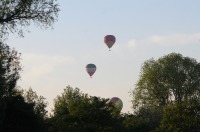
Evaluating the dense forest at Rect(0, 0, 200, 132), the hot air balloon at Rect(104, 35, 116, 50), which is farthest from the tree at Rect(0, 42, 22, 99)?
the hot air balloon at Rect(104, 35, 116, 50)

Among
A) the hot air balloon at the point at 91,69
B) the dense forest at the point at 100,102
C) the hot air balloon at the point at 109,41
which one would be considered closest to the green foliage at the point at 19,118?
the dense forest at the point at 100,102

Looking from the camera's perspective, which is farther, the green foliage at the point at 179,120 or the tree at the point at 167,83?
the tree at the point at 167,83

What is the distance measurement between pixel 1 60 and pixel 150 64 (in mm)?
55133

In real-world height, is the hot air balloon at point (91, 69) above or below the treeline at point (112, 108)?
above

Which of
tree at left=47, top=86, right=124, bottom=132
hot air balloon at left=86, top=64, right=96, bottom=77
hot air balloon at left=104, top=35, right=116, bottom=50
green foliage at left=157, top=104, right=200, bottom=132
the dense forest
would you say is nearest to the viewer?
the dense forest

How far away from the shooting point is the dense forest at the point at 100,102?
31.7 meters

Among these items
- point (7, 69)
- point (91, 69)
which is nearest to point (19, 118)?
point (7, 69)

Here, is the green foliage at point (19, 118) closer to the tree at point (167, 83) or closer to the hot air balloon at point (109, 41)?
the hot air balloon at point (109, 41)

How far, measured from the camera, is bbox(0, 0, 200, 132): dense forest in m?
31.7

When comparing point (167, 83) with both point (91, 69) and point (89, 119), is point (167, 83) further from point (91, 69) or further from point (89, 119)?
point (89, 119)

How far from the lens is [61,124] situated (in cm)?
5175

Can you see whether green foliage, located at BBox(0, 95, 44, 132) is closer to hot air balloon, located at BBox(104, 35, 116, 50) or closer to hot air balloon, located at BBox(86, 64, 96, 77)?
hot air balloon, located at BBox(104, 35, 116, 50)

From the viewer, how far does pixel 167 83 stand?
84688mm

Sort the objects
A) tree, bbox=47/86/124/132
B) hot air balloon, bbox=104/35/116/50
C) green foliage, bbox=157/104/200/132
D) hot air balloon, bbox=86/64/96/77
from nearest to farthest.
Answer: tree, bbox=47/86/124/132 < green foliage, bbox=157/104/200/132 < hot air balloon, bbox=104/35/116/50 < hot air balloon, bbox=86/64/96/77
